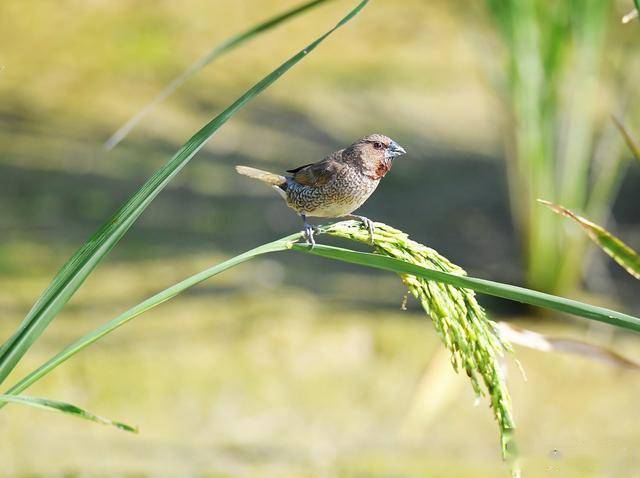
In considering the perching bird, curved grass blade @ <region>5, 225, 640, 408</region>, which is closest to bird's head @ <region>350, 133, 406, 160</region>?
the perching bird

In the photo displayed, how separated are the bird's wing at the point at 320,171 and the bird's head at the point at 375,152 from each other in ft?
0.14

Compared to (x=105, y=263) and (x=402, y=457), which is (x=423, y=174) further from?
(x=402, y=457)

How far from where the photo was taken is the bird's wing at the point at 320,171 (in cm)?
245

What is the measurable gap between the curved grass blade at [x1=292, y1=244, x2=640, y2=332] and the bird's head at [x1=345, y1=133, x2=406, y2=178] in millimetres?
825

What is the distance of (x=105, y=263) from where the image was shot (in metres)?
6.06

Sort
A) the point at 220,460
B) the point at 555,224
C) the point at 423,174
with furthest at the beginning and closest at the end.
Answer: the point at 423,174 → the point at 555,224 → the point at 220,460

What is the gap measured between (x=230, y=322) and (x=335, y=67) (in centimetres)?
365

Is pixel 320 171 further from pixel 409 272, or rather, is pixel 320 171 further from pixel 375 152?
pixel 409 272

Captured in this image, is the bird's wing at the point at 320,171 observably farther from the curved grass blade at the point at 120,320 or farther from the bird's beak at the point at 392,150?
the curved grass blade at the point at 120,320

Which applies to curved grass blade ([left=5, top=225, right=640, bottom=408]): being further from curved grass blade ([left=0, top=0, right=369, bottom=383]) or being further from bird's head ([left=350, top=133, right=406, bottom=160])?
bird's head ([left=350, top=133, right=406, bottom=160])

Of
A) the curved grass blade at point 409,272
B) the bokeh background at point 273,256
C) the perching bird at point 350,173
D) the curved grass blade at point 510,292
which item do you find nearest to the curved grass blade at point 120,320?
the curved grass blade at point 409,272

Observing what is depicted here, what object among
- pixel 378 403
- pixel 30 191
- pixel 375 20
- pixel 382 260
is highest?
pixel 375 20

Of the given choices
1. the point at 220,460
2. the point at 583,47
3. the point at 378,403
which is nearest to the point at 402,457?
the point at 378,403

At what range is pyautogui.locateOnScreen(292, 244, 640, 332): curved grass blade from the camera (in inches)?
57.7
